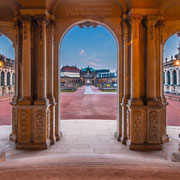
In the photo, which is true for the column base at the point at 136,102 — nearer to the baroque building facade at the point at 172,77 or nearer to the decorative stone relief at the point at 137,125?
the decorative stone relief at the point at 137,125

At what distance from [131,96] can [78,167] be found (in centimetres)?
363

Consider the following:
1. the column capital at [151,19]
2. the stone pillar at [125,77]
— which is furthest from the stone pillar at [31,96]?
the column capital at [151,19]

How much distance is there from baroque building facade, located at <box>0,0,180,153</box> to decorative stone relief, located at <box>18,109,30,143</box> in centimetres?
4

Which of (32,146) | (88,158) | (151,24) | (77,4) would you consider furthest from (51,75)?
(151,24)

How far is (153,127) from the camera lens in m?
5.03

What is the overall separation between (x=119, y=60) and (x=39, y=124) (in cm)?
433

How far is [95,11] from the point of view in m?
5.67

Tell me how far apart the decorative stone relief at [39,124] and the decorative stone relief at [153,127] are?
4.22m

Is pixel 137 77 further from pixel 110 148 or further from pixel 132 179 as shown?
pixel 132 179

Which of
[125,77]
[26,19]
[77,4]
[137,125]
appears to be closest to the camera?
[26,19]

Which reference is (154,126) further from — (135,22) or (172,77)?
(172,77)

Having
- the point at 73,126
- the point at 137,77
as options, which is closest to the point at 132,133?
the point at 137,77

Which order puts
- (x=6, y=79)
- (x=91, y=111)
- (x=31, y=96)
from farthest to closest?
(x=6, y=79) < (x=91, y=111) < (x=31, y=96)

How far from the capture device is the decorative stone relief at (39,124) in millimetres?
→ 5000
